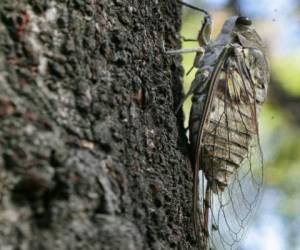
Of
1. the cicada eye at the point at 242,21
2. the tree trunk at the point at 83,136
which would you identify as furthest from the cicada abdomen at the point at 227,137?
the tree trunk at the point at 83,136

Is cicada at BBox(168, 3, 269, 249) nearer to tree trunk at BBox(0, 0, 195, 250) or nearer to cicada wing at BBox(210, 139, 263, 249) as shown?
cicada wing at BBox(210, 139, 263, 249)

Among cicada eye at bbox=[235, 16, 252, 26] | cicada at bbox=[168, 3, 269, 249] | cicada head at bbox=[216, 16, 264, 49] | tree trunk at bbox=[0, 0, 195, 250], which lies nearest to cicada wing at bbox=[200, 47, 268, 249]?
cicada at bbox=[168, 3, 269, 249]

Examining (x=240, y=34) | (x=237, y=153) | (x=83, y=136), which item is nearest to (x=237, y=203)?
(x=237, y=153)

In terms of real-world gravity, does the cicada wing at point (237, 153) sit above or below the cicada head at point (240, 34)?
below

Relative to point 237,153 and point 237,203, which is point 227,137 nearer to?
point 237,153

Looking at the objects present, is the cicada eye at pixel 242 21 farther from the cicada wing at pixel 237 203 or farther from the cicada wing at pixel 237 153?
the cicada wing at pixel 237 203

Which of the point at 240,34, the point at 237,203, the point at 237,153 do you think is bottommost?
the point at 237,203
